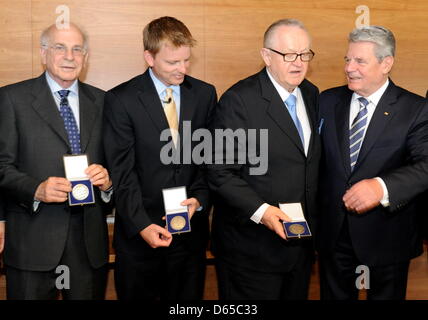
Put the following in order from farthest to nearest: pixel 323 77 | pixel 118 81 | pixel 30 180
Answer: pixel 323 77, pixel 118 81, pixel 30 180

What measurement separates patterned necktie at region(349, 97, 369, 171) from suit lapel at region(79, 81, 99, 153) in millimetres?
1283

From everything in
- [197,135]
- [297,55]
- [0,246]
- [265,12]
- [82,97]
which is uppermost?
[265,12]

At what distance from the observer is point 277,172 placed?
2.61 meters

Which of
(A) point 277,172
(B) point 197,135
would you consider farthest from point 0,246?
(A) point 277,172

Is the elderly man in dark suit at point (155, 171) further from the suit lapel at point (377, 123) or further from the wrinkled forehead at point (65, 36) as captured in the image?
the suit lapel at point (377, 123)

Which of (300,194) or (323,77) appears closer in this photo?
(300,194)

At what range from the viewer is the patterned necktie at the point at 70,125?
2670mm

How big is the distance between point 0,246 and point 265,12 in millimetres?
2386

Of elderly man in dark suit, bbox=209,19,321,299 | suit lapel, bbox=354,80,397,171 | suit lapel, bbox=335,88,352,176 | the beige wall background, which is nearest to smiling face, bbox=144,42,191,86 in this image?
elderly man in dark suit, bbox=209,19,321,299

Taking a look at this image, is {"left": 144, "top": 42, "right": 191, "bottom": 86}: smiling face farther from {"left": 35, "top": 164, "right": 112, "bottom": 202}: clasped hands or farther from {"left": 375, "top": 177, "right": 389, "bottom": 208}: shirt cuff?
{"left": 375, "top": 177, "right": 389, "bottom": 208}: shirt cuff

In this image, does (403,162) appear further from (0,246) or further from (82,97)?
(0,246)

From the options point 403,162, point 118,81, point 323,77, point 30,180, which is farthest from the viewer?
point 323,77

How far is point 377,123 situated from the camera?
2.68m

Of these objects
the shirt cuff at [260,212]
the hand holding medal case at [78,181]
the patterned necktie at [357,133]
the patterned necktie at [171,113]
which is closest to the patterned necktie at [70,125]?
the hand holding medal case at [78,181]
